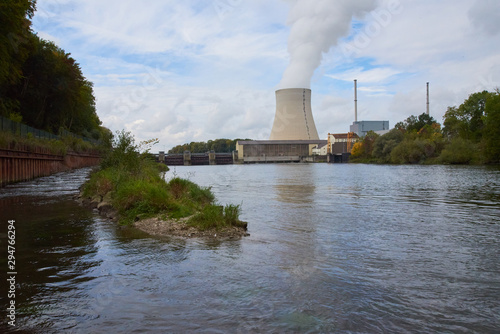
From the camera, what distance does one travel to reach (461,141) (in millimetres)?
57531

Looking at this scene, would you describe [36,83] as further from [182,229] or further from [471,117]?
[471,117]

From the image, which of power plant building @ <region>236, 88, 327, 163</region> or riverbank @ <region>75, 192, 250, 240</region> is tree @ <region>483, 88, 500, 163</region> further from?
riverbank @ <region>75, 192, 250, 240</region>

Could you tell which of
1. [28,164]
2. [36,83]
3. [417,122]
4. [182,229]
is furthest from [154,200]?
[417,122]

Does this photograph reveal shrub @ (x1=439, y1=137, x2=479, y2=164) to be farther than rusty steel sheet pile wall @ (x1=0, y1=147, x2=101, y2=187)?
Yes

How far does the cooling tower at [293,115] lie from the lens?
75875 millimetres

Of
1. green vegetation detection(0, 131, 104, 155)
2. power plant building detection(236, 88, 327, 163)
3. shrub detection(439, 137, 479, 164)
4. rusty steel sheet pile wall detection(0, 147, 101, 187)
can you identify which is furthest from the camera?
power plant building detection(236, 88, 327, 163)

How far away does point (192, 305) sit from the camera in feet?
14.6

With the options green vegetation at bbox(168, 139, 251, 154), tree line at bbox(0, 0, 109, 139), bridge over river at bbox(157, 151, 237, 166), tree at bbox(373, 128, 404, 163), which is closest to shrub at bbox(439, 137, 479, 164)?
tree at bbox(373, 128, 404, 163)

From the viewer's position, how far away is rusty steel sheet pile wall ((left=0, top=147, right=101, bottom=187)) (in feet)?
60.3

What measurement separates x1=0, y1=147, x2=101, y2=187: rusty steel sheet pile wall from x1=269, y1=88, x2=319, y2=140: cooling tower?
49.2 metres

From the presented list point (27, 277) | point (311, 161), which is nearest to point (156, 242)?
point (27, 277)

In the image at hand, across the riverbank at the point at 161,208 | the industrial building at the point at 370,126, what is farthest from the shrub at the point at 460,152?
the industrial building at the point at 370,126

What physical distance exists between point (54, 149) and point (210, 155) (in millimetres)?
82479

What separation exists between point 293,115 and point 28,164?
6167cm
